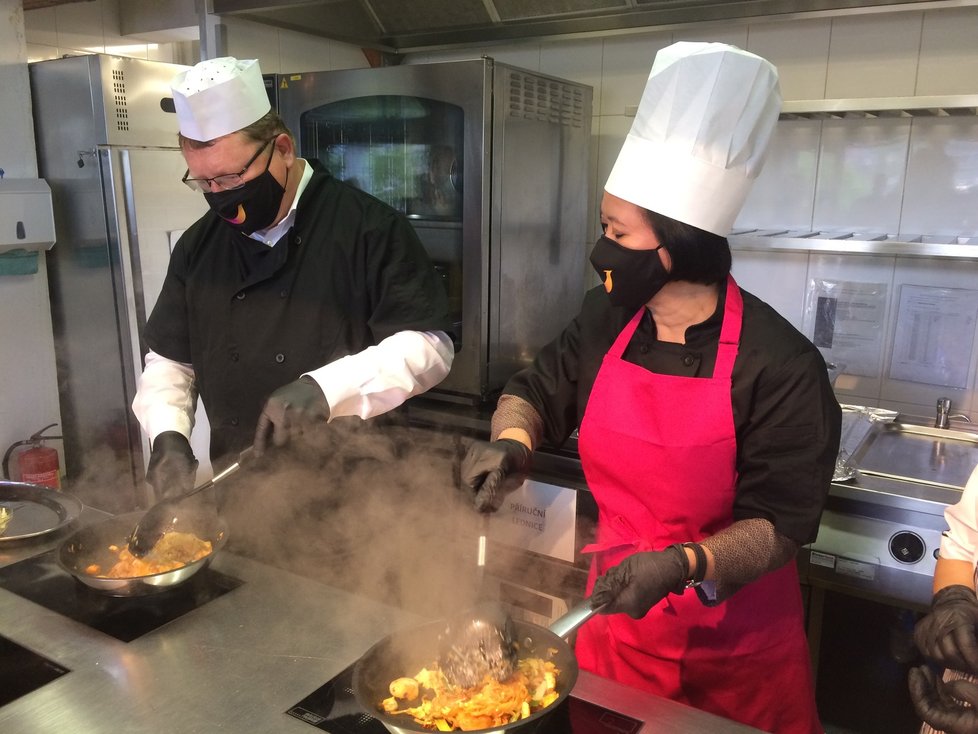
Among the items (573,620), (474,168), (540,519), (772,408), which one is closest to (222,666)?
(573,620)

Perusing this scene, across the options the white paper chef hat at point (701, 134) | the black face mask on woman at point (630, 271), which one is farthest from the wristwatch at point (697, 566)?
the white paper chef hat at point (701, 134)

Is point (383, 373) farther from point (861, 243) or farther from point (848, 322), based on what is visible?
point (848, 322)

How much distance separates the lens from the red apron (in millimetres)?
1491

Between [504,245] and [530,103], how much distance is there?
41cm

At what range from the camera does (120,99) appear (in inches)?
113

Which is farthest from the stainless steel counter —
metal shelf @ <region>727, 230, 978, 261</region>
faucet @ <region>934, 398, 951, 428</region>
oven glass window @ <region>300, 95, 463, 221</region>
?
faucet @ <region>934, 398, 951, 428</region>

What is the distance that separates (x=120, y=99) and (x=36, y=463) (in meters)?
1.35

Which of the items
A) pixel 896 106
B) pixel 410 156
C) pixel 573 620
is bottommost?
pixel 573 620

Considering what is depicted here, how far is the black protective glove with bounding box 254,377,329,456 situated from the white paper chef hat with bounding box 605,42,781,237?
0.70 metres

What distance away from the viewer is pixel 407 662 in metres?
1.21

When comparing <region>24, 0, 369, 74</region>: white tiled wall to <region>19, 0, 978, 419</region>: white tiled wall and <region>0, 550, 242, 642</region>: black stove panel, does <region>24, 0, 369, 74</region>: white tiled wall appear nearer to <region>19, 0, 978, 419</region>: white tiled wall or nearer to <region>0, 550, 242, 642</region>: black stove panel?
<region>19, 0, 978, 419</region>: white tiled wall

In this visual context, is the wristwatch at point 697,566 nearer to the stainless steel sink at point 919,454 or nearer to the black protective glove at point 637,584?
the black protective glove at point 637,584

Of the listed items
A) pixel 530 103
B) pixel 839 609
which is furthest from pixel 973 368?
pixel 530 103

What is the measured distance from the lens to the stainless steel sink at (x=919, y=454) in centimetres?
199
